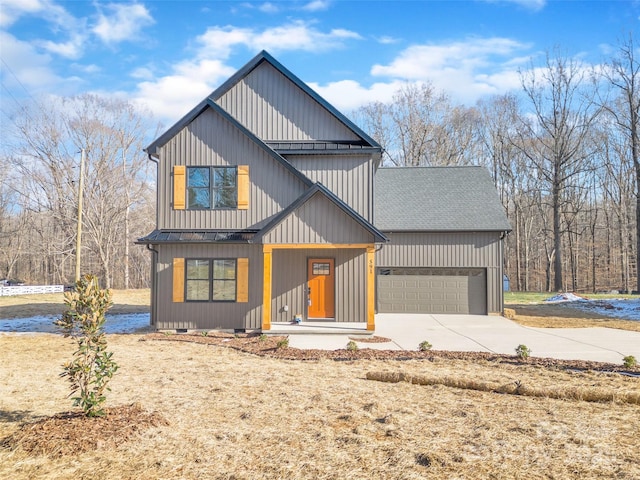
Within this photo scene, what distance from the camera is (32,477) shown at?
4344mm

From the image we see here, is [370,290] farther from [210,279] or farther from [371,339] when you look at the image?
[210,279]

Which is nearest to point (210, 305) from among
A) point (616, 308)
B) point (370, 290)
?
point (370, 290)

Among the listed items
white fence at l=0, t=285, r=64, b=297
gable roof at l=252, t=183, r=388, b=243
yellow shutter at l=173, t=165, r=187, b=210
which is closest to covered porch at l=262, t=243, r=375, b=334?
gable roof at l=252, t=183, r=388, b=243

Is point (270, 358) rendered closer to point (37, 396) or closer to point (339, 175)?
point (37, 396)

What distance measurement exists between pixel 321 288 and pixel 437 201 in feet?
26.8

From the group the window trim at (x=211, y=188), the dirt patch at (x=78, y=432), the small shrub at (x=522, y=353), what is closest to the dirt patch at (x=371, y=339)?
the small shrub at (x=522, y=353)

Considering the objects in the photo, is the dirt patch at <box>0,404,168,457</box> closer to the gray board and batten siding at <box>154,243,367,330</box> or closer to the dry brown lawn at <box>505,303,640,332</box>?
the gray board and batten siding at <box>154,243,367,330</box>

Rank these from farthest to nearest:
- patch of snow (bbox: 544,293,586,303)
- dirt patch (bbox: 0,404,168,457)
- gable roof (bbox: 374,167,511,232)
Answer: patch of snow (bbox: 544,293,586,303) < gable roof (bbox: 374,167,511,232) < dirt patch (bbox: 0,404,168,457)

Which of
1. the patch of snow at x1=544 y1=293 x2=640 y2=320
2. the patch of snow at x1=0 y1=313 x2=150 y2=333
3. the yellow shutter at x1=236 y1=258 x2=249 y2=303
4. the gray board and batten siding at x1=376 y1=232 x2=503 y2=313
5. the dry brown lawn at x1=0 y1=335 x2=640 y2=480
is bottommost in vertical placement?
the dry brown lawn at x1=0 y1=335 x2=640 y2=480

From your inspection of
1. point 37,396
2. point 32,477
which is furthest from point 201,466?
point 37,396

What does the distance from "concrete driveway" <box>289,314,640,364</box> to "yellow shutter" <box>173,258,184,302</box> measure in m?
3.69

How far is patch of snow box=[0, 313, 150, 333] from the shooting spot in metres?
15.1

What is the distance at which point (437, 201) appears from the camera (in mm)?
20641

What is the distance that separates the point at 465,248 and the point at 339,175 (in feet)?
22.5
